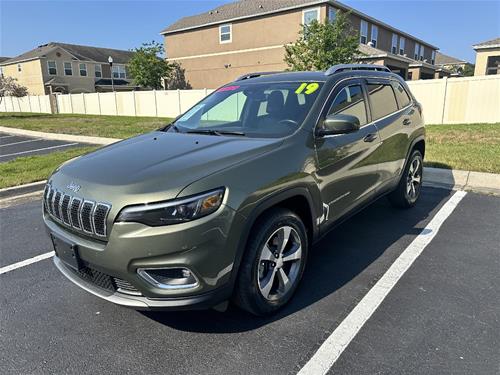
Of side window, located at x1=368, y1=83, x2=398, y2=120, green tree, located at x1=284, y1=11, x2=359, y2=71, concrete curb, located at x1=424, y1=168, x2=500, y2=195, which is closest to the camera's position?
side window, located at x1=368, y1=83, x2=398, y2=120

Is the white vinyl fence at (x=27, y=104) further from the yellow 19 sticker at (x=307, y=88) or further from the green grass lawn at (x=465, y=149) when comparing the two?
the yellow 19 sticker at (x=307, y=88)

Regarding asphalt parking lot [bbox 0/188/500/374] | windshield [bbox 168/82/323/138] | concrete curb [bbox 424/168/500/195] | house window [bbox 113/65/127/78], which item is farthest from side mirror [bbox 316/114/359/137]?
house window [bbox 113/65/127/78]

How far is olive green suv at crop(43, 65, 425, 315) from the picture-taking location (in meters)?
2.32

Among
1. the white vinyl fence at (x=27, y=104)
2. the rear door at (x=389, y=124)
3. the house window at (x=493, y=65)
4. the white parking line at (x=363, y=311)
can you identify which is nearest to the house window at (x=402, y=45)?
the house window at (x=493, y=65)

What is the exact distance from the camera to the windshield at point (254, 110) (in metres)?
3.33

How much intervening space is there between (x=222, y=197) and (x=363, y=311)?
4.91 ft

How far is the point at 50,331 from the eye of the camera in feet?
9.43

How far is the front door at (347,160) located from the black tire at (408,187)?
3.39 ft

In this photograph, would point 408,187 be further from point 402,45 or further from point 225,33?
point 402,45

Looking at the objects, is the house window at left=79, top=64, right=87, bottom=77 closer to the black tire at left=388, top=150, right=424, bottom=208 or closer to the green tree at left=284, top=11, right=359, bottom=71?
the green tree at left=284, top=11, right=359, bottom=71

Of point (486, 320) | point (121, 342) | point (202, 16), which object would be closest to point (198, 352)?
point (121, 342)

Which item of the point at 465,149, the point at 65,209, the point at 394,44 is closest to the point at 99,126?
the point at 465,149

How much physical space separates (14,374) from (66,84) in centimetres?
5364

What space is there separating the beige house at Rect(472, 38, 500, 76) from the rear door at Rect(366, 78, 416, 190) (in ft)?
91.5
